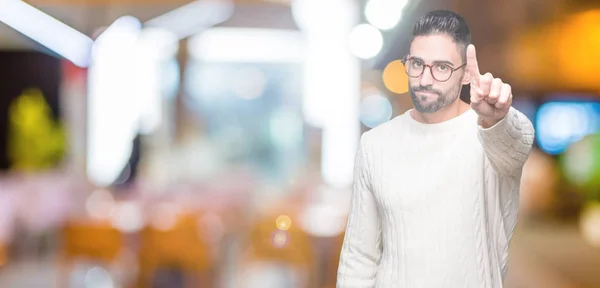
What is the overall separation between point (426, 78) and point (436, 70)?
0.07 feet

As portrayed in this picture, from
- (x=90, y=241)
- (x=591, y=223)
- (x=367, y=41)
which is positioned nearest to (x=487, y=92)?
(x=367, y=41)

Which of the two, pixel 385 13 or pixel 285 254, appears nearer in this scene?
pixel 385 13

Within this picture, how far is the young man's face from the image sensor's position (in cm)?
127

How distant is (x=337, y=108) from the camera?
356 centimetres

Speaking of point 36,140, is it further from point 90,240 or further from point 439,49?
point 439,49

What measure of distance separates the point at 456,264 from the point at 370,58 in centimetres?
139

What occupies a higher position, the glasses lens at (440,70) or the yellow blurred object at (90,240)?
the glasses lens at (440,70)

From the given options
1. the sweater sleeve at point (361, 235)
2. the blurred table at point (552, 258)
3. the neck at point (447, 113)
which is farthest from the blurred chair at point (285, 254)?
the neck at point (447, 113)

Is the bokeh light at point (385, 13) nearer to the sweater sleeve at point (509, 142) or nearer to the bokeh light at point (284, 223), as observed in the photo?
the sweater sleeve at point (509, 142)

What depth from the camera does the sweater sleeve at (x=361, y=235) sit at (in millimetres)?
1371

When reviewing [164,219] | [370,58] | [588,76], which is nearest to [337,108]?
[370,58]

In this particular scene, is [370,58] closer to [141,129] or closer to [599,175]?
[141,129]

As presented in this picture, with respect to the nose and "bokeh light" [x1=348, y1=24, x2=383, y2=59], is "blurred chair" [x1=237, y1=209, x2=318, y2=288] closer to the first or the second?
"bokeh light" [x1=348, y1=24, x2=383, y2=59]

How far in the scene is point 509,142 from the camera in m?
1.23
